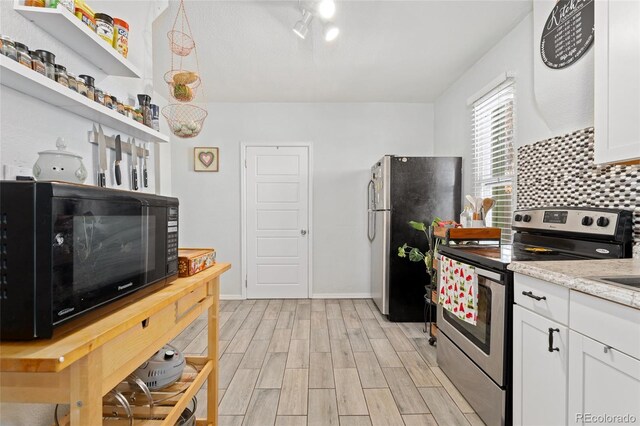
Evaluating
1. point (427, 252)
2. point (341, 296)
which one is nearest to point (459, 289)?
point (427, 252)

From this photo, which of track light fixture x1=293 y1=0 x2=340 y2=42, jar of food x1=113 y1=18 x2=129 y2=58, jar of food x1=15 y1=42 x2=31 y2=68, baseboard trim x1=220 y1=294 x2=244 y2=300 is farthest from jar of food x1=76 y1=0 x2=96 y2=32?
baseboard trim x1=220 y1=294 x2=244 y2=300

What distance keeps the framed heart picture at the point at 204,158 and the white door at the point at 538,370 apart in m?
3.81

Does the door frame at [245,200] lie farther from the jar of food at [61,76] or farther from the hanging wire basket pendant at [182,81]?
the jar of food at [61,76]

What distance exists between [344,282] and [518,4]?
334 cm

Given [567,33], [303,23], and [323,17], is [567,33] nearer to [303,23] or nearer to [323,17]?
[323,17]

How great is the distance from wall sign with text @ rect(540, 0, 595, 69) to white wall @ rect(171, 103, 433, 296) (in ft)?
7.32

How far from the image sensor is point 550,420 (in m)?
1.29

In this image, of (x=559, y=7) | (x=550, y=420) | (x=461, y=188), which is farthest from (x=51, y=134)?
(x=461, y=188)

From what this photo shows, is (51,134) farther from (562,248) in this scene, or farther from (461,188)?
(461,188)

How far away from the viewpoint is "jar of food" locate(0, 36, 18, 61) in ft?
2.99

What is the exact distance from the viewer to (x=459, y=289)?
1987 mm

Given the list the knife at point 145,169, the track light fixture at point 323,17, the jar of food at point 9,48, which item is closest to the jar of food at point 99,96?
the jar of food at point 9,48

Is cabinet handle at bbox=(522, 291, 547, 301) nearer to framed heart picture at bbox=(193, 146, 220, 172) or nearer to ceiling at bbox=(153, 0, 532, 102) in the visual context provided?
ceiling at bbox=(153, 0, 532, 102)

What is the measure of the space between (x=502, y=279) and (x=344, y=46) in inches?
88.5
